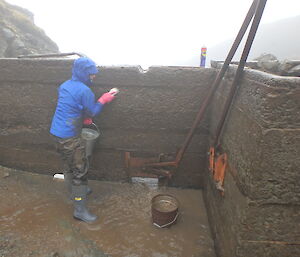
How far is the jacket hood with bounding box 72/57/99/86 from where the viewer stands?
3283 mm

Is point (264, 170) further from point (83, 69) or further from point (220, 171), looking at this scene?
point (83, 69)

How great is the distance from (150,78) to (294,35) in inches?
2181

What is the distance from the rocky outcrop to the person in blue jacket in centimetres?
1602

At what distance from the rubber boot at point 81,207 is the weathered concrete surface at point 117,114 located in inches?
34.6

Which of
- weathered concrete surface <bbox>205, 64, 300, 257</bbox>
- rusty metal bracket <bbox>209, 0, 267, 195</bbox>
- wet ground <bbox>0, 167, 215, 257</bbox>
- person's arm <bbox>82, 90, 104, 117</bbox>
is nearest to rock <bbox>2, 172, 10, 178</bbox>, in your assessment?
wet ground <bbox>0, 167, 215, 257</bbox>

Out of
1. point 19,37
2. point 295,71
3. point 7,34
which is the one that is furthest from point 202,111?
point 19,37

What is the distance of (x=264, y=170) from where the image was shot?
6.58 ft

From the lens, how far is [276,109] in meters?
1.87

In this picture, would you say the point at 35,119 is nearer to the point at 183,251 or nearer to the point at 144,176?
the point at 144,176

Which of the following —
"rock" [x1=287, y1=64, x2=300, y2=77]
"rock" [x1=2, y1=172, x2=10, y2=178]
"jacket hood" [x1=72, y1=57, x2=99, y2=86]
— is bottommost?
"rock" [x1=2, y1=172, x2=10, y2=178]

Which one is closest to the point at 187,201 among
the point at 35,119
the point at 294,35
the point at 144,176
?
the point at 144,176

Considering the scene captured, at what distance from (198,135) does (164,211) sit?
1.29 meters

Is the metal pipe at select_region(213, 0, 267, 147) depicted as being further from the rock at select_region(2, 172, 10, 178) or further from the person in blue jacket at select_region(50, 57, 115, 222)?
the rock at select_region(2, 172, 10, 178)

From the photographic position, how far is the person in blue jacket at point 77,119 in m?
3.29
